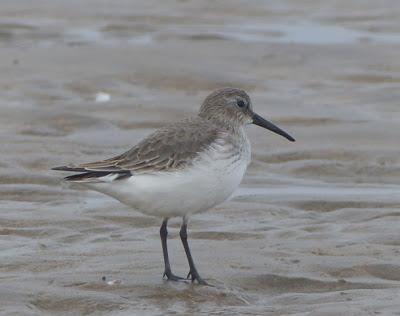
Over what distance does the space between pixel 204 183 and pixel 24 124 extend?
4.81m

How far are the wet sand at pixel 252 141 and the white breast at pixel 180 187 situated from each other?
0.47 m

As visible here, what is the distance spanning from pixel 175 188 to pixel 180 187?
3 cm

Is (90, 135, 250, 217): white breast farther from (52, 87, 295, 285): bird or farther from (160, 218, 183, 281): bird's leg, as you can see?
(160, 218, 183, 281): bird's leg

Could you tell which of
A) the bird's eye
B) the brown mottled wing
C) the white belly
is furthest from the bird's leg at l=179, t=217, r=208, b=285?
the bird's eye

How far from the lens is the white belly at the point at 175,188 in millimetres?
7441

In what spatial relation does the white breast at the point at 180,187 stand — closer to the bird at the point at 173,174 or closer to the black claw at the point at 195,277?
the bird at the point at 173,174

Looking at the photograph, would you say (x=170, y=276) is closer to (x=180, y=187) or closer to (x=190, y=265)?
(x=190, y=265)

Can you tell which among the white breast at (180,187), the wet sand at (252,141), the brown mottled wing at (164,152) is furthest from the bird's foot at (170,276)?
the brown mottled wing at (164,152)

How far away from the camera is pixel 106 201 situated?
31.3 ft

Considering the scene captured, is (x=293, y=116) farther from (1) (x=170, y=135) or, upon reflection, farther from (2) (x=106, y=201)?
(1) (x=170, y=135)

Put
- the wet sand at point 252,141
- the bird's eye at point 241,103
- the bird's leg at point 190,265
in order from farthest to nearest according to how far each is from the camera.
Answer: the bird's eye at point 241,103 < the bird's leg at point 190,265 < the wet sand at point 252,141

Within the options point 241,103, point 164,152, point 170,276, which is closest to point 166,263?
point 170,276

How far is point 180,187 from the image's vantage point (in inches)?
294

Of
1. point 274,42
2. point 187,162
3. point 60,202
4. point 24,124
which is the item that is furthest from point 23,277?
point 274,42
